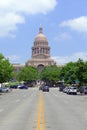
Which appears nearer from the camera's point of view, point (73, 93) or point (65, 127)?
point (65, 127)

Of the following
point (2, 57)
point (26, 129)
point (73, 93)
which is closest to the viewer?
point (26, 129)

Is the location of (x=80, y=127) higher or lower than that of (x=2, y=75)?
lower

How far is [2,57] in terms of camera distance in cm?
9644

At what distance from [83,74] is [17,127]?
65324 millimetres

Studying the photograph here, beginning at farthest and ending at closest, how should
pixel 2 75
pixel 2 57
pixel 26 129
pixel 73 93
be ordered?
pixel 2 57 → pixel 2 75 → pixel 73 93 → pixel 26 129

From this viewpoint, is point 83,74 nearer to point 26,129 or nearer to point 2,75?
point 2,75

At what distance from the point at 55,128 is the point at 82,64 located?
67096 millimetres

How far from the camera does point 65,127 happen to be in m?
17.8

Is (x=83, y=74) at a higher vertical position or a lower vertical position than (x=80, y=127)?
higher

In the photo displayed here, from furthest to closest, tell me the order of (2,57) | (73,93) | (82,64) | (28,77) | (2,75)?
(28,77) < (2,57) < (2,75) < (82,64) < (73,93)

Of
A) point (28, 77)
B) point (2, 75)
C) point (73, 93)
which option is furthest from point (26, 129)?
point (28, 77)

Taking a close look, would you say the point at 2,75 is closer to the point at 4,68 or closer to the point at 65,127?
the point at 4,68

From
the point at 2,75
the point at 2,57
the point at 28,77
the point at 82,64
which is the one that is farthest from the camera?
the point at 28,77

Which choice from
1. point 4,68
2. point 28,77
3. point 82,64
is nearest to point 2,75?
point 4,68
